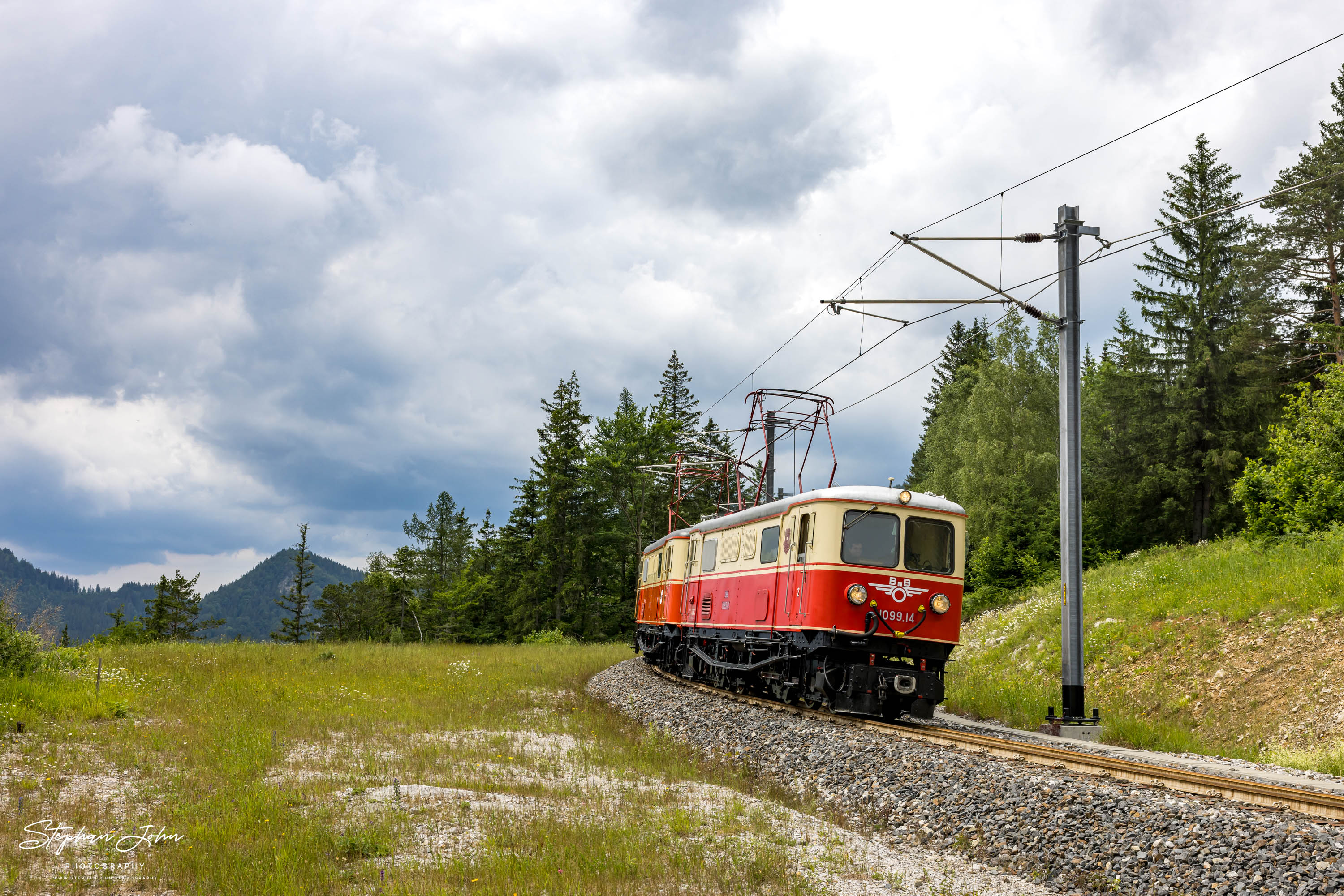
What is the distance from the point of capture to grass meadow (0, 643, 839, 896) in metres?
6.28

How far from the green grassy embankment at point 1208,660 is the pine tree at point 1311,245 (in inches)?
506

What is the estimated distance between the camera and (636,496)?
52000 mm

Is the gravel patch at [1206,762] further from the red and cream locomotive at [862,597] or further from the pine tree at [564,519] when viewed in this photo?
the pine tree at [564,519]

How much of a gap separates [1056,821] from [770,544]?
8.19m

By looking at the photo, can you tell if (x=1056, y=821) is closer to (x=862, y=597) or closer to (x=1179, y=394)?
(x=862, y=597)

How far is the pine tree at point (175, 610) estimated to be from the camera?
6475 cm

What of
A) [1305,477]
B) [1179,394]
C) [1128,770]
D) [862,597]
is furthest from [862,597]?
[1179,394]

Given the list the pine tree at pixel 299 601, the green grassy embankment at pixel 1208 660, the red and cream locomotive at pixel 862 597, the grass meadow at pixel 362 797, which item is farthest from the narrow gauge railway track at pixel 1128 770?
the pine tree at pixel 299 601

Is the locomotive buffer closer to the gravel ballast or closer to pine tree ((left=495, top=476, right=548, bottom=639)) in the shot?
the gravel ballast

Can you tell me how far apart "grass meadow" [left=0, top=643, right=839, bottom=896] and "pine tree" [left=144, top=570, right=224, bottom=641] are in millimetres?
54224

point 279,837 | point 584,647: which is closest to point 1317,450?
point 279,837

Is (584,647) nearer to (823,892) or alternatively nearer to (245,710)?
(245,710)

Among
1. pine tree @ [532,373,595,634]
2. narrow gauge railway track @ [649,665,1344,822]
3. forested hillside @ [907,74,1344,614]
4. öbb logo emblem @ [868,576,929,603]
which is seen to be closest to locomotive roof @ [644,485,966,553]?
öbb logo emblem @ [868,576,929,603]

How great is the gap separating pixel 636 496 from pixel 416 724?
125 feet
